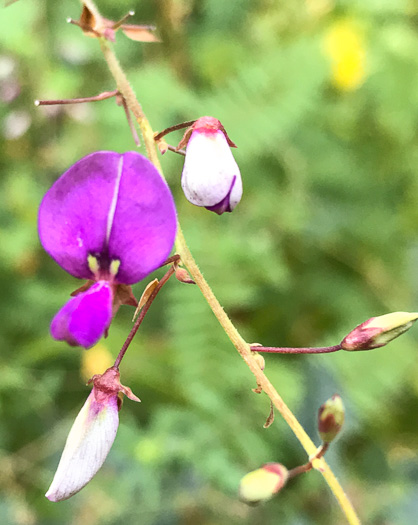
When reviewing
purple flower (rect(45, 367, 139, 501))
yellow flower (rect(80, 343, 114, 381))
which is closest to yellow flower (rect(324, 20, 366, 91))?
yellow flower (rect(80, 343, 114, 381))

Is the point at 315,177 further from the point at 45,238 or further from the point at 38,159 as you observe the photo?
the point at 45,238

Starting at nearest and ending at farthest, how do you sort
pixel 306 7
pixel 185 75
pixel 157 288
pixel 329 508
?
pixel 157 288 < pixel 329 508 < pixel 185 75 < pixel 306 7

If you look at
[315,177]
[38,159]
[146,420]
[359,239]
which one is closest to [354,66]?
[315,177]

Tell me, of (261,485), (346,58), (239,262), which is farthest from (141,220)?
(346,58)

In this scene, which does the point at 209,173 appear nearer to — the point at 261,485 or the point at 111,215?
the point at 111,215

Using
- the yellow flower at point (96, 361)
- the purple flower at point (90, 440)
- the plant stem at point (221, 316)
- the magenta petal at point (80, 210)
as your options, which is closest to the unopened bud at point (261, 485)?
the plant stem at point (221, 316)

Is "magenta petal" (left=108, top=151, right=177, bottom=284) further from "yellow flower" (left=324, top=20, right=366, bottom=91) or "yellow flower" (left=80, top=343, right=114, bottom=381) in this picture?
"yellow flower" (left=324, top=20, right=366, bottom=91)
